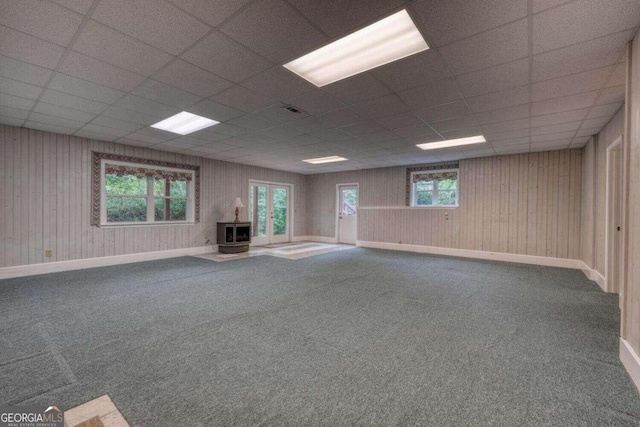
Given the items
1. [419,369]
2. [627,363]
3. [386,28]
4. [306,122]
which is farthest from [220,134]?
[627,363]

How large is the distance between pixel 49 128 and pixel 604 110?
8.20 meters

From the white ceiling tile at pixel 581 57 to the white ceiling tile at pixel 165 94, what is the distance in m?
3.53

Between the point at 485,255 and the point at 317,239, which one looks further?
the point at 317,239

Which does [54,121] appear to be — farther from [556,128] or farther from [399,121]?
[556,128]

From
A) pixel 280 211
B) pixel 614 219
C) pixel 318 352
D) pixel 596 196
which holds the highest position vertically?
pixel 596 196

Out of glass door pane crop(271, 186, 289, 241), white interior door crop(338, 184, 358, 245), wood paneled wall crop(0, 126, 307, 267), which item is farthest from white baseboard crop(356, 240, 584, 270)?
wood paneled wall crop(0, 126, 307, 267)

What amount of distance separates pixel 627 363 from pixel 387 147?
457 cm

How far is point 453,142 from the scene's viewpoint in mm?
5359

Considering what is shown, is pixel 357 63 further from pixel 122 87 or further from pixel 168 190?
pixel 168 190

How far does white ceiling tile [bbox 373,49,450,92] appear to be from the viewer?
2.45m

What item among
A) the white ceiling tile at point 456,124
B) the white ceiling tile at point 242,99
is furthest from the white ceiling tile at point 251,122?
the white ceiling tile at point 456,124

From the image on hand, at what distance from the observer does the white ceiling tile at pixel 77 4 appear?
1.82 m

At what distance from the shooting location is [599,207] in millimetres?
4535

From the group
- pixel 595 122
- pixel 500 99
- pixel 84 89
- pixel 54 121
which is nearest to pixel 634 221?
pixel 500 99
